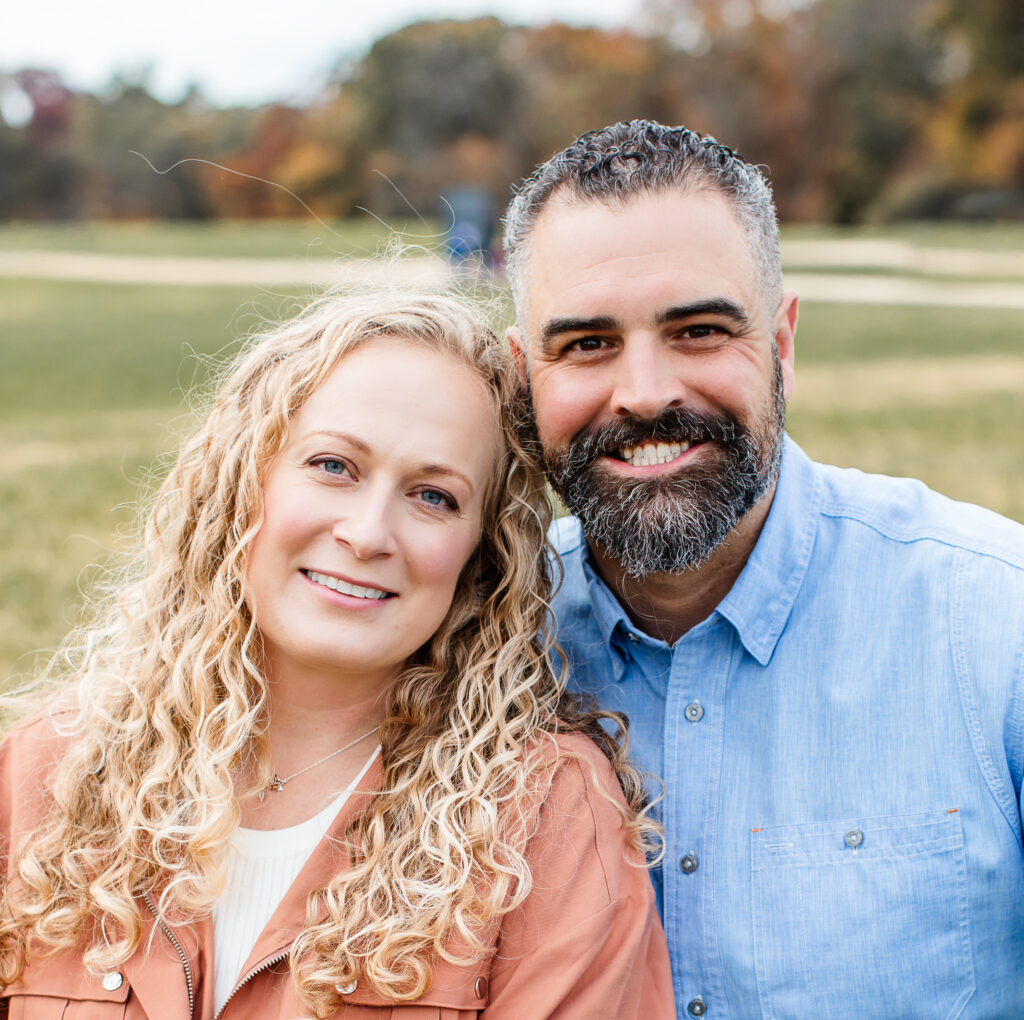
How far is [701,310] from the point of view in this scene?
8.11 feet

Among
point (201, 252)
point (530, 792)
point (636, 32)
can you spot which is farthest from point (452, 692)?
point (636, 32)

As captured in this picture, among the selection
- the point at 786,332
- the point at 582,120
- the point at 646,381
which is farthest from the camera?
the point at 582,120

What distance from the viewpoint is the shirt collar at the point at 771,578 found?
2.47 metres

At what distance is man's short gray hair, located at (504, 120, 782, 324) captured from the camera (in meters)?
2.52

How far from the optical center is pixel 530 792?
225 centimetres

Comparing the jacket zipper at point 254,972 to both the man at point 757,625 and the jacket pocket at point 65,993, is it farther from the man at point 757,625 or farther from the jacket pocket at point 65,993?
the man at point 757,625

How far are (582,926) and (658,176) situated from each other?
1.48 metres

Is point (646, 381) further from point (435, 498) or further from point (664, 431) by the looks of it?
point (435, 498)

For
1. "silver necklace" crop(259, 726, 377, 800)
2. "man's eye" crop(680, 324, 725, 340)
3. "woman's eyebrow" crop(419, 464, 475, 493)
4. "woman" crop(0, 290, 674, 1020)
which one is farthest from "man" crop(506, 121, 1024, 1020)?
"silver necklace" crop(259, 726, 377, 800)

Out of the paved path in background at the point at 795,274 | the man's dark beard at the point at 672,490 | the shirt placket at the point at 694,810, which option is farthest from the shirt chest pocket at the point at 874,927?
the paved path in background at the point at 795,274

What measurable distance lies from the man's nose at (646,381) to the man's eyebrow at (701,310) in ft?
0.18

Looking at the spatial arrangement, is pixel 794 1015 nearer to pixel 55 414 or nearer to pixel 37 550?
pixel 37 550

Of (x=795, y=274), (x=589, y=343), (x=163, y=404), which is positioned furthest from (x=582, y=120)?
(x=589, y=343)

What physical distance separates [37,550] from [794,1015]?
616 centimetres
